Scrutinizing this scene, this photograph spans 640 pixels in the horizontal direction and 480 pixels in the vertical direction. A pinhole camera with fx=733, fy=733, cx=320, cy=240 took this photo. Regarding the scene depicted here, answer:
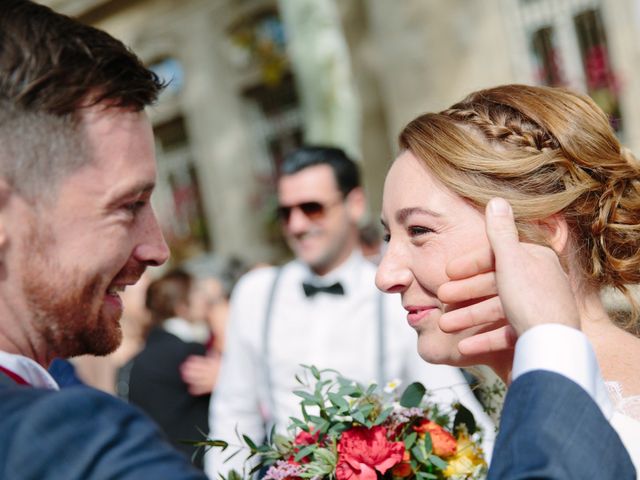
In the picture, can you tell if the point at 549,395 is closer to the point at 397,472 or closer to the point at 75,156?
the point at 397,472

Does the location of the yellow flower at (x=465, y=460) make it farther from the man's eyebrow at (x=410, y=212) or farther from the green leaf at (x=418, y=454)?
the man's eyebrow at (x=410, y=212)

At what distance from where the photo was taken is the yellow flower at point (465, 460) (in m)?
1.65

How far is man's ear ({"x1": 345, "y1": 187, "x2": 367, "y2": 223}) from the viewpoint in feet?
11.8

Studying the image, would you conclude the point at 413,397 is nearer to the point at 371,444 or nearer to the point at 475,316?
the point at 371,444

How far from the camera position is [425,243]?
5.85ft

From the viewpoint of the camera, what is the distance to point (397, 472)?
1.62 meters

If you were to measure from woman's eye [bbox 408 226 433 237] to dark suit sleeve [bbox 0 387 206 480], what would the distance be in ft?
3.09

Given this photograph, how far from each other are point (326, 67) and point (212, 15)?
16.7 ft

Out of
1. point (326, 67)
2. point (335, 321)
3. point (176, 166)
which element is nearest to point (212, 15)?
point (176, 166)

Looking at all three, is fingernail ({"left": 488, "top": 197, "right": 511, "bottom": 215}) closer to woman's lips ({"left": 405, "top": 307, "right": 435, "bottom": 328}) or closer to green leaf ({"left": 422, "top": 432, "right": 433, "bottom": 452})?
woman's lips ({"left": 405, "top": 307, "right": 435, "bottom": 328})

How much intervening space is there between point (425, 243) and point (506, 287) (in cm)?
55

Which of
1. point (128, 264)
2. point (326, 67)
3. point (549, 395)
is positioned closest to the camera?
point (549, 395)

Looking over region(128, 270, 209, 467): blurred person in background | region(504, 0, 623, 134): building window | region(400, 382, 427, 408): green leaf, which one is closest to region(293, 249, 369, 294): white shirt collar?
region(128, 270, 209, 467): blurred person in background

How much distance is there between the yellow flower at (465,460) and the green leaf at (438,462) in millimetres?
37
